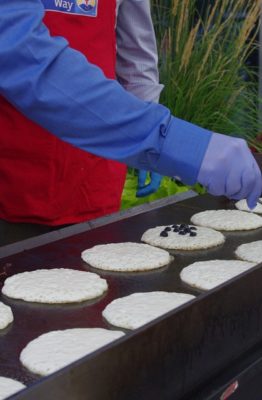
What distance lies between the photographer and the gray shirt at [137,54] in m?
2.93

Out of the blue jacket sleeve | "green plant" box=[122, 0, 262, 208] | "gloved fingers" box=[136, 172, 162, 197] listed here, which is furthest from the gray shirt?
"green plant" box=[122, 0, 262, 208]

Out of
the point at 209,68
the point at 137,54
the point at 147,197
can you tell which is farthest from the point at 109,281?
the point at 209,68

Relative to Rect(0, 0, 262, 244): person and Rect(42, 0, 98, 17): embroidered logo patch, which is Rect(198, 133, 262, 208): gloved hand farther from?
Rect(42, 0, 98, 17): embroidered logo patch

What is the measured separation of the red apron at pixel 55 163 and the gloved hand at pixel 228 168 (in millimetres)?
839

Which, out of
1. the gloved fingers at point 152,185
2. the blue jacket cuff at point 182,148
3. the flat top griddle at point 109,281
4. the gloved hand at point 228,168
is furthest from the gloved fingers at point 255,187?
the gloved fingers at point 152,185

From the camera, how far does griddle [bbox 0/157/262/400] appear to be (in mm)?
1285

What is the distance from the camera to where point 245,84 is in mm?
4695

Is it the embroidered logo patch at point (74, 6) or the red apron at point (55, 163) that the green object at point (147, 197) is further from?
the embroidered logo patch at point (74, 6)

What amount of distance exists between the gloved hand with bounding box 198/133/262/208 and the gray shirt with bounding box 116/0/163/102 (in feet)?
3.75

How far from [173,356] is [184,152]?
1.93ft

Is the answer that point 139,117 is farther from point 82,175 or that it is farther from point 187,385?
point 82,175

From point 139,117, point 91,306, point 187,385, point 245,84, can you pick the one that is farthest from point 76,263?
point 245,84

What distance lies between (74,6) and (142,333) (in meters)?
1.52

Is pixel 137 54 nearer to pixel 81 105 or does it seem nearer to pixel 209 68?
pixel 81 105
